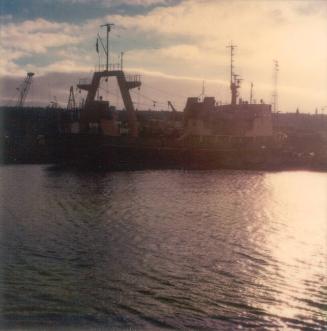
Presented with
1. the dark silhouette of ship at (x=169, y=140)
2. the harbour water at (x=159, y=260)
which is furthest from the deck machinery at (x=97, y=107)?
the harbour water at (x=159, y=260)

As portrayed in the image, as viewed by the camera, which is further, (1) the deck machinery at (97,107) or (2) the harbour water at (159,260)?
(1) the deck machinery at (97,107)

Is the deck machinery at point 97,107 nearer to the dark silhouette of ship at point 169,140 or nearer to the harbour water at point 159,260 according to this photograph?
the dark silhouette of ship at point 169,140

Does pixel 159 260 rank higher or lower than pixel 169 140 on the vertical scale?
lower

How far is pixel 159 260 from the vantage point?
1281 cm

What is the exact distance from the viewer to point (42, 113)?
6681cm

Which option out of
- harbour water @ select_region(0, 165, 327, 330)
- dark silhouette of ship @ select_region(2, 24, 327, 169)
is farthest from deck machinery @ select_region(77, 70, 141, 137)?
harbour water @ select_region(0, 165, 327, 330)

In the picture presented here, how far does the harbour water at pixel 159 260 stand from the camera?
939 centimetres

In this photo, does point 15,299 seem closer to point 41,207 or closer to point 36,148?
point 41,207

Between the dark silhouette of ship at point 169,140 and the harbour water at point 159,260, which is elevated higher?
the dark silhouette of ship at point 169,140

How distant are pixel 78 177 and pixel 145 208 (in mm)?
11932

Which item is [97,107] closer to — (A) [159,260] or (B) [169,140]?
(B) [169,140]

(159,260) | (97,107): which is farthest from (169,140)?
(159,260)

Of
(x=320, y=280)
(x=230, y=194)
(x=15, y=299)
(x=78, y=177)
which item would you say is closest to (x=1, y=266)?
(x=15, y=299)

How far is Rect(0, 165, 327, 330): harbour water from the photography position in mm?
9391
